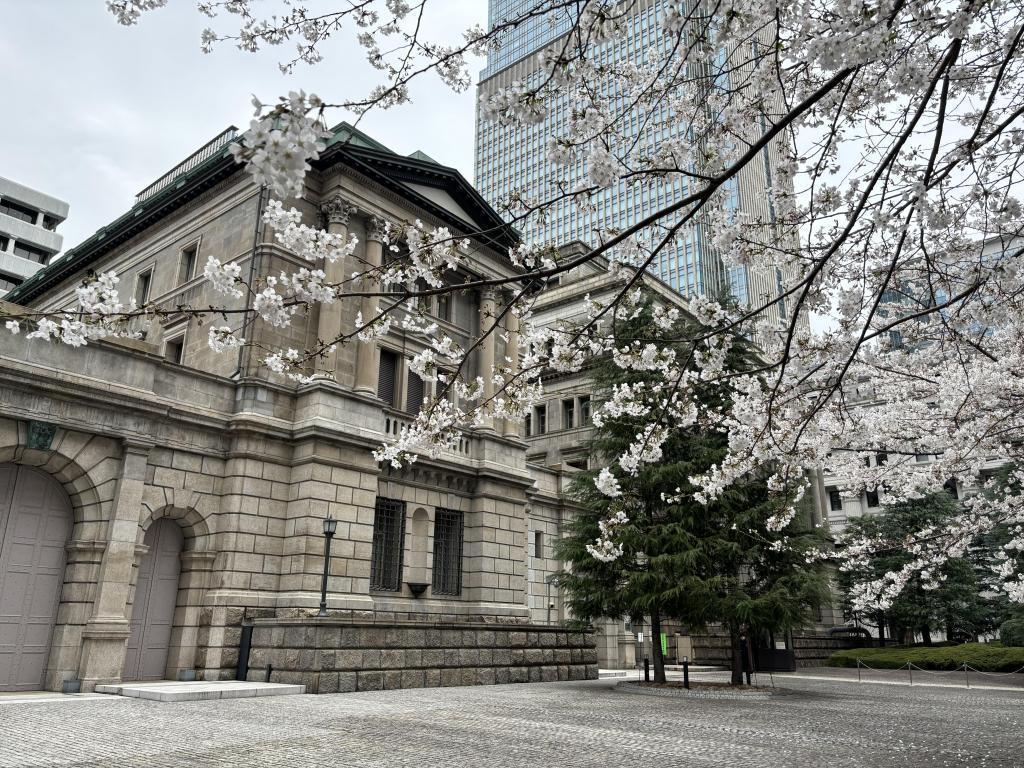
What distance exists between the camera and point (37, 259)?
7719 cm

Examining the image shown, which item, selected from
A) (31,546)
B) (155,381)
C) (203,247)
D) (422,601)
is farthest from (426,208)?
(31,546)

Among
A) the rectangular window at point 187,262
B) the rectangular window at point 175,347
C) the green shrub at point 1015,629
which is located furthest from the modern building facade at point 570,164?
the green shrub at point 1015,629

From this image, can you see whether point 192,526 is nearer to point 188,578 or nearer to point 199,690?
point 188,578

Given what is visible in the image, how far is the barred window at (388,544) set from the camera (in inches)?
870

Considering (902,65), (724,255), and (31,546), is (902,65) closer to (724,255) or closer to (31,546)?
(724,255)

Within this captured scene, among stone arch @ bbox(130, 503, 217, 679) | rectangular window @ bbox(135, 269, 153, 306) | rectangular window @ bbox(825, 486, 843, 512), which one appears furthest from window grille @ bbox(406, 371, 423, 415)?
rectangular window @ bbox(825, 486, 843, 512)

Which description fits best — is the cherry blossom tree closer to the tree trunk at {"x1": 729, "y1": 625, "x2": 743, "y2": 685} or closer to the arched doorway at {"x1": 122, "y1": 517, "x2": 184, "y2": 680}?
the tree trunk at {"x1": 729, "y1": 625, "x2": 743, "y2": 685}

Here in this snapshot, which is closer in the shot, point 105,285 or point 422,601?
point 105,285

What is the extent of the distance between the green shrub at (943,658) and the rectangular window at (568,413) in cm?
1900

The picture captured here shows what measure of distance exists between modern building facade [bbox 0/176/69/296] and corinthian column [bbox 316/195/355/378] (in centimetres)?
6555

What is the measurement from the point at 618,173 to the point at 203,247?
67.6 feet

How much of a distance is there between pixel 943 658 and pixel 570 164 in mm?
38635

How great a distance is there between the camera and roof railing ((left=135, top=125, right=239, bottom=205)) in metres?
26.8

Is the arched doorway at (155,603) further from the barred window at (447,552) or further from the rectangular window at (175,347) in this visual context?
the barred window at (447,552)
